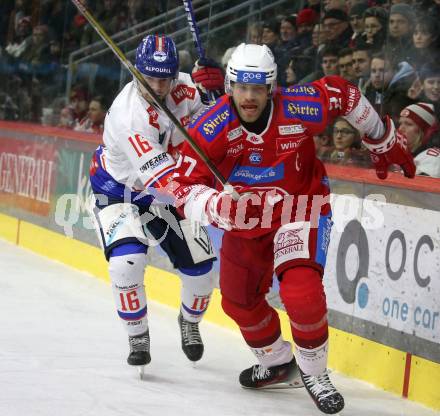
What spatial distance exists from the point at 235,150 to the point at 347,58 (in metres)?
2.13

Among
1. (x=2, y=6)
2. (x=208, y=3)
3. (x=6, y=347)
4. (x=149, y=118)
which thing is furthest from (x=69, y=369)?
(x=2, y=6)

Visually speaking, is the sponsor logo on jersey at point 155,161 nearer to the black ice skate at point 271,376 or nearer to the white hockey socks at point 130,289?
the white hockey socks at point 130,289

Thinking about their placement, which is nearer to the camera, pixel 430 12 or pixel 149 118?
pixel 149 118

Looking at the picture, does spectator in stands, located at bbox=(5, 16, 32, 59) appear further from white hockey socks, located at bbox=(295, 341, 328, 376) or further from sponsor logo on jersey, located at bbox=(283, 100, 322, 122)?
white hockey socks, located at bbox=(295, 341, 328, 376)

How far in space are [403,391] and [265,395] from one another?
0.63m

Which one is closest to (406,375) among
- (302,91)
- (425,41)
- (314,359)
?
(314,359)

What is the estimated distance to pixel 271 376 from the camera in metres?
4.66

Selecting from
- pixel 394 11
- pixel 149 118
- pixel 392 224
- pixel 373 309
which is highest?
pixel 394 11

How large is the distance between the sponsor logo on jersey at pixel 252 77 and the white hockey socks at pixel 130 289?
112 cm

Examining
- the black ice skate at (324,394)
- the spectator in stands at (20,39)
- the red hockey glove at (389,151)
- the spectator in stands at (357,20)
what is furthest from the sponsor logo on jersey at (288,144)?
the spectator in stands at (20,39)

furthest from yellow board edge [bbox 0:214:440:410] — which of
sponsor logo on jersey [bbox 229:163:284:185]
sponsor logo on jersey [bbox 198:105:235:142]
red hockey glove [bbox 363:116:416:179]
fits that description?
sponsor logo on jersey [bbox 198:105:235:142]

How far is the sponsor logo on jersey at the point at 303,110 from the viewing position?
4.17 m

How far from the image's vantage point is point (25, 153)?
29.2ft

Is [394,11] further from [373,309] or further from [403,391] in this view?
[403,391]
